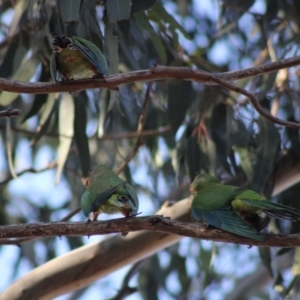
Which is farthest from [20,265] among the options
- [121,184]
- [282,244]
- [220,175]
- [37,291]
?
[282,244]

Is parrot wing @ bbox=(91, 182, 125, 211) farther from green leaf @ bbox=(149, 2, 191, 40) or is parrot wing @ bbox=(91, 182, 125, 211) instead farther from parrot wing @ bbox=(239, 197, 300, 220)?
green leaf @ bbox=(149, 2, 191, 40)

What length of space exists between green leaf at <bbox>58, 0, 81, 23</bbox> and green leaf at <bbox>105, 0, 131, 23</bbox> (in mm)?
134

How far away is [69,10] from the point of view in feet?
11.1

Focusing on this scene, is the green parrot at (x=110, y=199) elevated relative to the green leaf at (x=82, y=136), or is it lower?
lower

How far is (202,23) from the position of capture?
702cm

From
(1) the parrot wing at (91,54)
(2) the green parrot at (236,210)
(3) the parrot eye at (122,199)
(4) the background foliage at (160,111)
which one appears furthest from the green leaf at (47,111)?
(3) the parrot eye at (122,199)

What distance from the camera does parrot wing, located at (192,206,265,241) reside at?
2729 millimetres

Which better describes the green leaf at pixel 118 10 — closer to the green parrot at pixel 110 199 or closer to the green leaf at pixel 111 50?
the green leaf at pixel 111 50

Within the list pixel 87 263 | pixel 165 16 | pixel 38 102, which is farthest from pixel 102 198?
pixel 38 102

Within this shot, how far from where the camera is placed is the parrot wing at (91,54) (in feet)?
9.65

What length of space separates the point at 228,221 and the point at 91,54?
2.68 feet

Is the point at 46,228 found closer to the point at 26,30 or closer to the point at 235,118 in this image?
the point at 235,118

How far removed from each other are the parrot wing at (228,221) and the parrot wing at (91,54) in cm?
64

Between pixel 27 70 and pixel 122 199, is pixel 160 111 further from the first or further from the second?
pixel 122 199
